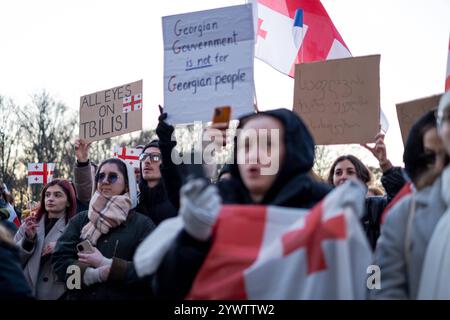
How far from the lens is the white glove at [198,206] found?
7.23 ft

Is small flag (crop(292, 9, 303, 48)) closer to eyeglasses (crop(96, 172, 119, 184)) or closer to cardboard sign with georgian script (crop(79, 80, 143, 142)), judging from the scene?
cardboard sign with georgian script (crop(79, 80, 143, 142))

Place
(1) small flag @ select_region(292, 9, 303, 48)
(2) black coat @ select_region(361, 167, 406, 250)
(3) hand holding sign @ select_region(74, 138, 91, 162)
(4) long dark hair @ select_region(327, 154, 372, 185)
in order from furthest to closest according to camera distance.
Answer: (1) small flag @ select_region(292, 9, 303, 48)
(3) hand holding sign @ select_region(74, 138, 91, 162)
(4) long dark hair @ select_region(327, 154, 372, 185)
(2) black coat @ select_region(361, 167, 406, 250)

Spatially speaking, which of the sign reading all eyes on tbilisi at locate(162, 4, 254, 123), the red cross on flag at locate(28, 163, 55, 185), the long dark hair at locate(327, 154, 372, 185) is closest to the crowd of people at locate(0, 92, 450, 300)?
the sign reading all eyes on tbilisi at locate(162, 4, 254, 123)

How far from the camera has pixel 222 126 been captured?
266cm

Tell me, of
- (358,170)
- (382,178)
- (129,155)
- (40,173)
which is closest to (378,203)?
(382,178)

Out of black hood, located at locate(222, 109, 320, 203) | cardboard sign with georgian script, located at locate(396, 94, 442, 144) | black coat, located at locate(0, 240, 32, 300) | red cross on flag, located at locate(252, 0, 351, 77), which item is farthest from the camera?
red cross on flag, located at locate(252, 0, 351, 77)

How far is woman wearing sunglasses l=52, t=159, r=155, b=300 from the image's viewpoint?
448cm

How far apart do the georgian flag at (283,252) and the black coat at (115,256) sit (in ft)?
6.58

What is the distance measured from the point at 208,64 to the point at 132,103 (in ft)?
5.77

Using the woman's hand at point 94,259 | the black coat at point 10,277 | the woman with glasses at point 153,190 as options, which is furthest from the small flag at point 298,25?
the black coat at point 10,277

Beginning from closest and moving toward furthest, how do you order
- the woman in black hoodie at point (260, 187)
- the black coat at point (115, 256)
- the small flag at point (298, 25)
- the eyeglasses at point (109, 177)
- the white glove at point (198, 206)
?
the white glove at point (198, 206) → the woman in black hoodie at point (260, 187) → the black coat at point (115, 256) → the eyeglasses at point (109, 177) → the small flag at point (298, 25)

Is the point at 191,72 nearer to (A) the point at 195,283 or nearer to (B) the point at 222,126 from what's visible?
(B) the point at 222,126

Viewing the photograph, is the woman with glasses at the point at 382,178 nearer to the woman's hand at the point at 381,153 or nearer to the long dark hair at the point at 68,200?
the woman's hand at the point at 381,153

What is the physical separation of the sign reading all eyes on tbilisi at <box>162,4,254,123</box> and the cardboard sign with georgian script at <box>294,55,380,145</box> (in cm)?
86
